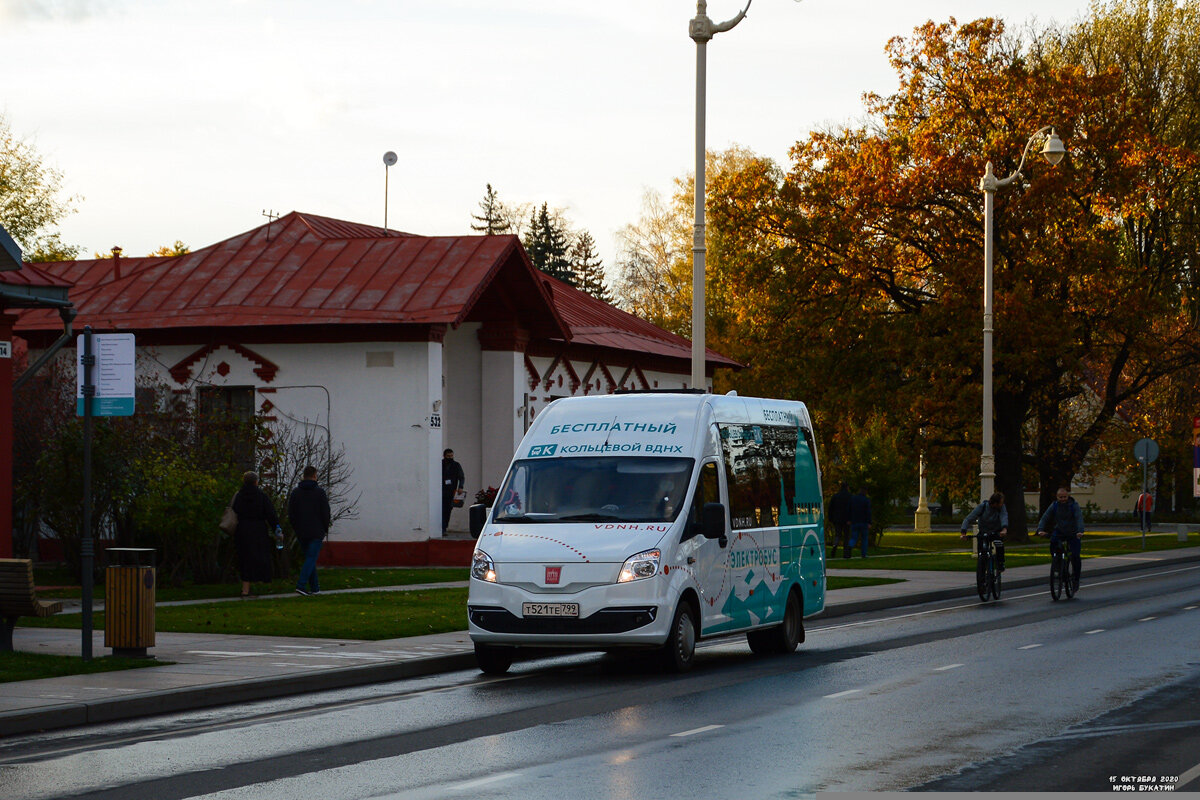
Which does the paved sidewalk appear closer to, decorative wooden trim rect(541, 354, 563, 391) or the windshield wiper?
the windshield wiper

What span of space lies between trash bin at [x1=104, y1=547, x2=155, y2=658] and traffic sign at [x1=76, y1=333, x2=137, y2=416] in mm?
1358

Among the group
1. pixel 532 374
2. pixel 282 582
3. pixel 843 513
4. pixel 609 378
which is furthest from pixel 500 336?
pixel 843 513

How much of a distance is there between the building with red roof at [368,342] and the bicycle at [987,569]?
10.7m

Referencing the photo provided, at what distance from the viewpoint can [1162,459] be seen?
223 ft

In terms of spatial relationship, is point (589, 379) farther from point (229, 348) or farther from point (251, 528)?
point (251, 528)

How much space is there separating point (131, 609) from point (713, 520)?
5.49 meters

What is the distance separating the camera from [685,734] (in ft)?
36.1

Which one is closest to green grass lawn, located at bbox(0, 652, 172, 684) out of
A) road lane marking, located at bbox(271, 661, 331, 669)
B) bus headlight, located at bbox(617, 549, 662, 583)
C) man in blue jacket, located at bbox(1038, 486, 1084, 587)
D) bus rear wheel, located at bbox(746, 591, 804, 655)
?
road lane marking, located at bbox(271, 661, 331, 669)

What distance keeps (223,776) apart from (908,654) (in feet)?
30.1

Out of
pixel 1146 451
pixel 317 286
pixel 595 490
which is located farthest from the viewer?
pixel 1146 451

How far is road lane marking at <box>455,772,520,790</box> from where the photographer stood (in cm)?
900

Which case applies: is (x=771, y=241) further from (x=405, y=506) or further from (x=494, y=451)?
(x=405, y=506)

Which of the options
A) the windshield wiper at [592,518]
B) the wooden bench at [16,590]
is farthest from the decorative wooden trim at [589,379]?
the wooden bench at [16,590]

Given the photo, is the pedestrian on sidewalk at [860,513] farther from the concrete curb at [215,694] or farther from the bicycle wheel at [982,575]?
the concrete curb at [215,694]
